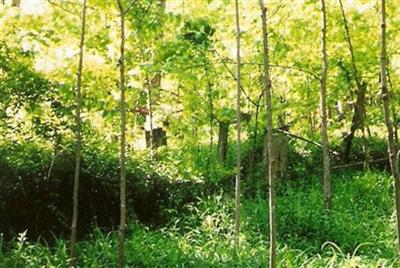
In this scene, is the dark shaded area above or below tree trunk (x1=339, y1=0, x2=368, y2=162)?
below

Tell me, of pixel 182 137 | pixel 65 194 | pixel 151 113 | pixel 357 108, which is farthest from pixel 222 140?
pixel 65 194

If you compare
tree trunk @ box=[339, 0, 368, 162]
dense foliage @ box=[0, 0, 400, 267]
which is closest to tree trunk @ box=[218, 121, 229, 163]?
dense foliage @ box=[0, 0, 400, 267]

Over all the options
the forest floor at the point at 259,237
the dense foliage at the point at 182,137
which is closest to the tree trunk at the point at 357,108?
the dense foliage at the point at 182,137

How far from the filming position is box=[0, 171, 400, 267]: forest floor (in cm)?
563

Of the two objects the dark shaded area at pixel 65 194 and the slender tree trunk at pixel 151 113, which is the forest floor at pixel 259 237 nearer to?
the dark shaded area at pixel 65 194

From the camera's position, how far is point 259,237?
6.55 m

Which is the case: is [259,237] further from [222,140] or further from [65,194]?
[222,140]

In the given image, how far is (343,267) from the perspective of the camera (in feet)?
16.2

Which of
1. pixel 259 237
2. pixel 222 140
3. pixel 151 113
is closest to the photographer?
pixel 259 237

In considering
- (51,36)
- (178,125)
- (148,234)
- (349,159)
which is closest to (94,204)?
→ (148,234)

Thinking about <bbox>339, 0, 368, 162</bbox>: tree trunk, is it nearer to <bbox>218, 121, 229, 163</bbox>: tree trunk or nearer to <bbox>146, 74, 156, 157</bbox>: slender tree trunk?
<bbox>218, 121, 229, 163</bbox>: tree trunk

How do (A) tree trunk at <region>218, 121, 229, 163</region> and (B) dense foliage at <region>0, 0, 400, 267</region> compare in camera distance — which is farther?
(A) tree trunk at <region>218, 121, 229, 163</region>

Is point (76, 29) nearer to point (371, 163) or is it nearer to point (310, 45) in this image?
point (310, 45)

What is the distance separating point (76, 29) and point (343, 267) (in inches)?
157
